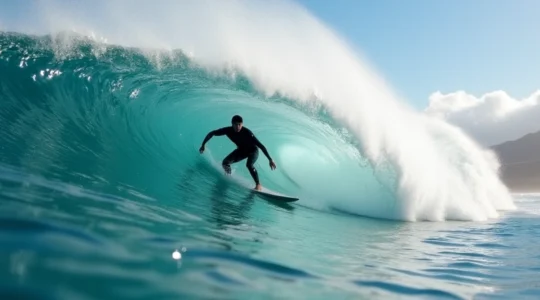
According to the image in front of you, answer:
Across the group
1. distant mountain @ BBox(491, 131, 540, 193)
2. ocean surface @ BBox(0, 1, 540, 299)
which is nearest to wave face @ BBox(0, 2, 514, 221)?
ocean surface @ BBox(0, 1, 540, 299)

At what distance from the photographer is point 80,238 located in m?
2.55

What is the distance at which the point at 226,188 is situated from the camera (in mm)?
7781

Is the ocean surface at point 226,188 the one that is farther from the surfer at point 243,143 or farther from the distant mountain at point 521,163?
the distant mountain at point 521,163

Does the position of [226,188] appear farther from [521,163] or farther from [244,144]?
[521,163]

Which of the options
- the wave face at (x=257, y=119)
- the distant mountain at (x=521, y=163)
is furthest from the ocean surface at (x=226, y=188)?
the distant mountain at (x=521, y=163)

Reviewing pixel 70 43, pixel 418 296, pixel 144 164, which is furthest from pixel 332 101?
pixel 418 296

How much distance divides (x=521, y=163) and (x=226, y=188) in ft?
193

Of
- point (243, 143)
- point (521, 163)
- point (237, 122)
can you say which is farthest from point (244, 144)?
point (521, 163)

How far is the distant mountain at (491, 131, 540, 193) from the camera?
37.8 m

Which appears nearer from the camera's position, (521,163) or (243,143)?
(243,143)

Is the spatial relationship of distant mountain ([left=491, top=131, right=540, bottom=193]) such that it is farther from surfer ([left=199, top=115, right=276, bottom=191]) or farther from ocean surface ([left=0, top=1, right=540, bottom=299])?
surfer ([left=199, top=115, right=276, bottom=191])

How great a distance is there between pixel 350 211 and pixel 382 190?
1147 millimetres

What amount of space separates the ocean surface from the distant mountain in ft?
82.6

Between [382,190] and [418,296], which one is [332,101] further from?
[418,296]
